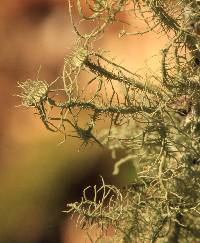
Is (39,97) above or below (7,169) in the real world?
above

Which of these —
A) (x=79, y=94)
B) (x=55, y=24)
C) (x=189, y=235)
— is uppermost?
(x=55, y=24)

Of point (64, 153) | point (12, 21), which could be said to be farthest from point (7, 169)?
point (12, 21)

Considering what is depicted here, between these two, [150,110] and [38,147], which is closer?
[150,110]

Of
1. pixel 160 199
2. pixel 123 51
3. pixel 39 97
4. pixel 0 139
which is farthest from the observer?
pixel 0 139

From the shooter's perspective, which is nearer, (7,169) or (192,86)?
(192,86)

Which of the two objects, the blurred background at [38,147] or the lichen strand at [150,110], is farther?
the blurred background at [38,147]

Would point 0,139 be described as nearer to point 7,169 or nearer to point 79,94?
point 7,169

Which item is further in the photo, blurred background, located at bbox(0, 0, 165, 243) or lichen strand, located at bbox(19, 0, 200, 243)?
blurred background, located at bbox(0, 0, 165, 243)

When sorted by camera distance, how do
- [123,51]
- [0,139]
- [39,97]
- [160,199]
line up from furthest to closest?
[0,139]
[123,51]
[160,199]
[39,97]
